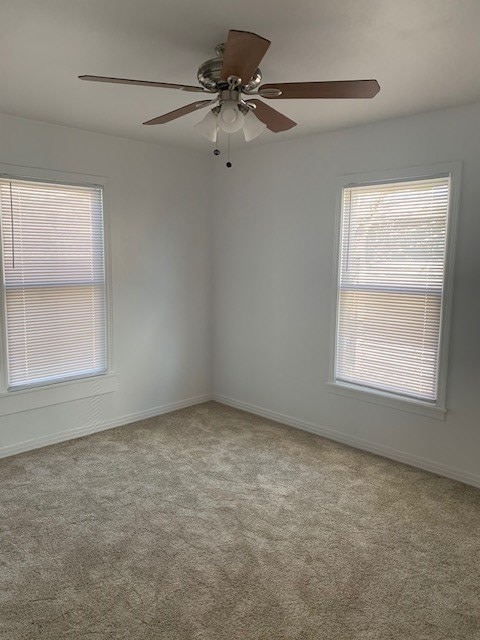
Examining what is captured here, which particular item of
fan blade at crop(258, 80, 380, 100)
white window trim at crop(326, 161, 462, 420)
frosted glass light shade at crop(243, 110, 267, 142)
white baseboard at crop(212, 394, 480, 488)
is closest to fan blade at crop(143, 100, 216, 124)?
frosted glass light shade at crop(243, 110, 267, 142)

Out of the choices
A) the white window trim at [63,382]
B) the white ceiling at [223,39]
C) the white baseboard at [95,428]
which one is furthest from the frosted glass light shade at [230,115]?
the white baseboard at [95,428]

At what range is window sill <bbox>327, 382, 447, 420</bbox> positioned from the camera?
334cm

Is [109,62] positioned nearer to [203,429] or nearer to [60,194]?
[60,194]

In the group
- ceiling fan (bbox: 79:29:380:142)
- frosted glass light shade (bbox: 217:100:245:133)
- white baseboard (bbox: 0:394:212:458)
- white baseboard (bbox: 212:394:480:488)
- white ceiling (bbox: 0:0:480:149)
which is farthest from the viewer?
white baseboard (bbox: 0:394:212:458)

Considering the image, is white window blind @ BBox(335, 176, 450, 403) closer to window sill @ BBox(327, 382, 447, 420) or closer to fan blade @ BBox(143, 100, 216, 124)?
window sill @ BBox(327, 382, 447, 420)

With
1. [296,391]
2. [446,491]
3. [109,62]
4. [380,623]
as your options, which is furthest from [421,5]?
[296,391]

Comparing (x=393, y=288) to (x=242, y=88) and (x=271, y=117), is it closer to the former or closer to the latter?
(x=271, y=117)

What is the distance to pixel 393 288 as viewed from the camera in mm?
3514

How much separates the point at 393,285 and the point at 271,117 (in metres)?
1.72

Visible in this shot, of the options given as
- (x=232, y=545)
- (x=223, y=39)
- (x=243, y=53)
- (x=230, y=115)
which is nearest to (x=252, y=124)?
(x=230, y=115)

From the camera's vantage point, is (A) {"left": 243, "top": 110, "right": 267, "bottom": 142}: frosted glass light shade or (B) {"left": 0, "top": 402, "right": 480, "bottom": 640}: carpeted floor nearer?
(B) {"left": 0, "top": 402, "right": 480, "bottom": 640}: carpeted floor

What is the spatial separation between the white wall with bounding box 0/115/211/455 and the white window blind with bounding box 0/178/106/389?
18 centimetres

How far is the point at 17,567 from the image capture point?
232cm

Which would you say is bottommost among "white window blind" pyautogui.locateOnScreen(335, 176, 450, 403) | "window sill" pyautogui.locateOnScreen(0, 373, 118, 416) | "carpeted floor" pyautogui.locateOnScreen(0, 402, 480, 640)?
"carpeted floor" pyautogui.locateOnScreen(0, 402, 480, 640)
